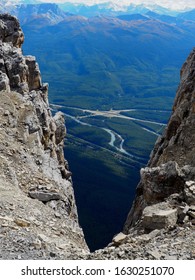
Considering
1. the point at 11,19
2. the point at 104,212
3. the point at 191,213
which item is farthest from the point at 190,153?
the point at 104,212

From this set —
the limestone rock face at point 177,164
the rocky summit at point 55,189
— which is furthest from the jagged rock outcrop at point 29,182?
the limestone rock face at point 177,164

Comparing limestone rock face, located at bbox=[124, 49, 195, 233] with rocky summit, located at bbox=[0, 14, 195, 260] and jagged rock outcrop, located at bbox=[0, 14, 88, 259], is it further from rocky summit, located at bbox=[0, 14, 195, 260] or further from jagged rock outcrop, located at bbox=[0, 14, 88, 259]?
jagged rock outcrop, located at bbox=[0, 14, 88, 259]

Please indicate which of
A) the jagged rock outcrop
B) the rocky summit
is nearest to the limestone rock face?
the rocky summit

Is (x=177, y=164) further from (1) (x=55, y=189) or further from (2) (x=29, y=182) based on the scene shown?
(2) (x=29, y=182)

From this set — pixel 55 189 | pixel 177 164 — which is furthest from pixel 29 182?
pixel 177 164

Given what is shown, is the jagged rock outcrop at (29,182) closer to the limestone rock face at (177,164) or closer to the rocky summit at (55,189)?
the rocky summit at (55,189)

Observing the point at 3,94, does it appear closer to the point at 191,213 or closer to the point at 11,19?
the point at 11,19
